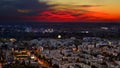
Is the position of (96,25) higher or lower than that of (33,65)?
lower

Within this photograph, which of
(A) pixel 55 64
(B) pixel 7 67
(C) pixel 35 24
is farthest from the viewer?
(C) pixel 35 24

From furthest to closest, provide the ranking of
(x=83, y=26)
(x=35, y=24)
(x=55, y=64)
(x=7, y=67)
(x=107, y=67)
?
(x=35, y=24)
(x=83, y=26)
(x=55, y=64)
(x=107, y=67)
(x=7, y=67)

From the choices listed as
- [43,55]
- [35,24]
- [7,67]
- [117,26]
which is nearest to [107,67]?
[7,67]

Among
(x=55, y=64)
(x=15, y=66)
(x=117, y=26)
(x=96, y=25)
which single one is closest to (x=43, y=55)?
(x=55, y=64)

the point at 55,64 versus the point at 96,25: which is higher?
the point at 55,64

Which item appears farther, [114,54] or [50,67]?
[114,54]

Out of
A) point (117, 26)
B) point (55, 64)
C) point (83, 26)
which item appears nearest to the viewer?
point (55, 64)

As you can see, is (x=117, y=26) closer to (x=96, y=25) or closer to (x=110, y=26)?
(x=110, y=26)

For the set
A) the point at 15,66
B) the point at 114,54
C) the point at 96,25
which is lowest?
the point at 96,25

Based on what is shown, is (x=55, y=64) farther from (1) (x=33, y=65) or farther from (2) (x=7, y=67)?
(2) (x=7, y=67)
